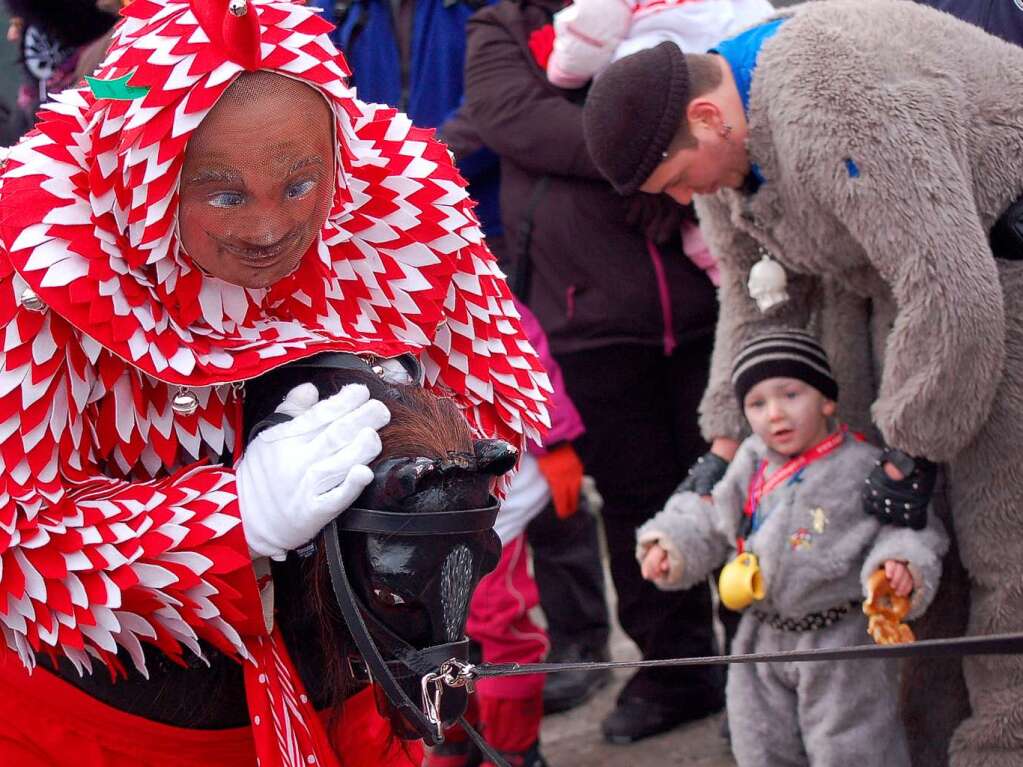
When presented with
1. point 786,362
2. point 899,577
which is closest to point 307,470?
point 899,577

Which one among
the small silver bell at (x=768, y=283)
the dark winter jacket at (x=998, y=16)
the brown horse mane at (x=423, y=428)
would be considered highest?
the dark winter jacket at (x=998, y=16)

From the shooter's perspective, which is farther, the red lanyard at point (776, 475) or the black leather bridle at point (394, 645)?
the red lanyard at point (776, 475)

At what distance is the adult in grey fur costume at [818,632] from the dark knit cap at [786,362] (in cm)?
14

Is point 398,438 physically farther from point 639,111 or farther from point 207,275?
point 639,111

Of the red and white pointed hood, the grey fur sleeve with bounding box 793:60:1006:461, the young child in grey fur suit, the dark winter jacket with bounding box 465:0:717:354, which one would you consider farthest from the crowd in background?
the red and white pointed hood

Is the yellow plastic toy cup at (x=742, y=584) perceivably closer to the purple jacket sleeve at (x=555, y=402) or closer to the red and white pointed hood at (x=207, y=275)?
the purple jacket sleeve at (x=555, y=402)

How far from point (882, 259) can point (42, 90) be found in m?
2.83

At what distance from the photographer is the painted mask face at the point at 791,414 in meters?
2.84

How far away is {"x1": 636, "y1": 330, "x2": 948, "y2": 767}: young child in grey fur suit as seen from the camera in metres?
2.76

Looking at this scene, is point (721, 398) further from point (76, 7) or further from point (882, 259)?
point (76, 7)

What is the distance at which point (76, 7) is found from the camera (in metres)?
4.27

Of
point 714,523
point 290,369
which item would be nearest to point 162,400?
point 290,369

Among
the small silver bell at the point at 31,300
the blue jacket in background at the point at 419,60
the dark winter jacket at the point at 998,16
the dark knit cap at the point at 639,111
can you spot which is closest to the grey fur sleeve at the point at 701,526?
the dark knit cap at the point at 639,111

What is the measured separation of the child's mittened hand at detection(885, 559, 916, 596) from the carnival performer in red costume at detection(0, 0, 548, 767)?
117cm
